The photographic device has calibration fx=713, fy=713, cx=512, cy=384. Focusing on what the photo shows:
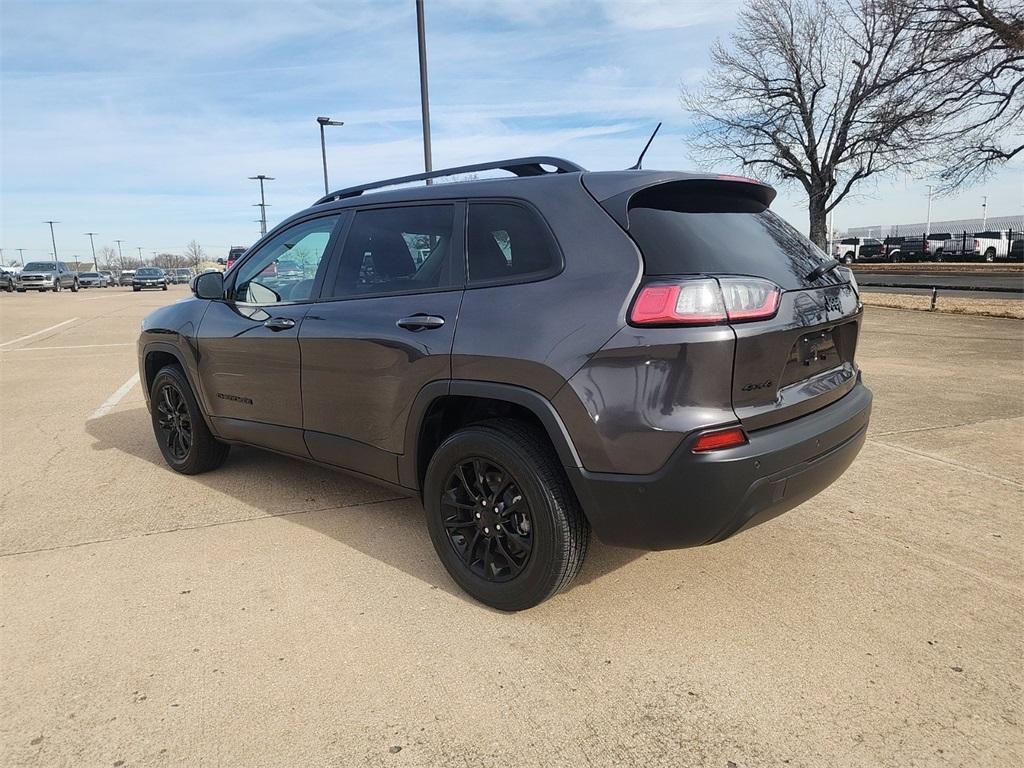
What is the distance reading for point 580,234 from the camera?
268cm

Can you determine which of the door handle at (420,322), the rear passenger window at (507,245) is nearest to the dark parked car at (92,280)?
the door handle at (420,322)

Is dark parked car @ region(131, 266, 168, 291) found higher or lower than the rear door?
lower

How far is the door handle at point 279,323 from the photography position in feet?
12.4

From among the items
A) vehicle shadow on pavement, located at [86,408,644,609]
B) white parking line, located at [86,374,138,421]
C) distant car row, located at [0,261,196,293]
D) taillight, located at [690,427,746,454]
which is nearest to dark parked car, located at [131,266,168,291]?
distant car row, located at [0,261,196,293]

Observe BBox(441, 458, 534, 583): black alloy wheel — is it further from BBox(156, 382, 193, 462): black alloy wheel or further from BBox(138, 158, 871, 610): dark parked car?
BBox(156, 382, 193, 462): black alloy wheel

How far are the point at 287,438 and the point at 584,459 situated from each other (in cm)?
201

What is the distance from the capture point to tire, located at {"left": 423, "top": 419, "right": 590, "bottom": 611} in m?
2.67


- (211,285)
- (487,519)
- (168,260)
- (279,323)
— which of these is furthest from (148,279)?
(168,260)

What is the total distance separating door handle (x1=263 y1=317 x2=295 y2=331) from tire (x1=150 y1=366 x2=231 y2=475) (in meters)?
1.11

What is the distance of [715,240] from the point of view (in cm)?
267

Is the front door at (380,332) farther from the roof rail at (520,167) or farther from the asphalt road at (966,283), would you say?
the asphalt road at (966,283)

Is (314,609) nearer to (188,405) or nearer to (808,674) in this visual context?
(808,674)

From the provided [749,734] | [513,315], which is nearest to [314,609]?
[513,315]

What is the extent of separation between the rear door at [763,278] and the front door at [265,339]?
6.29ft
